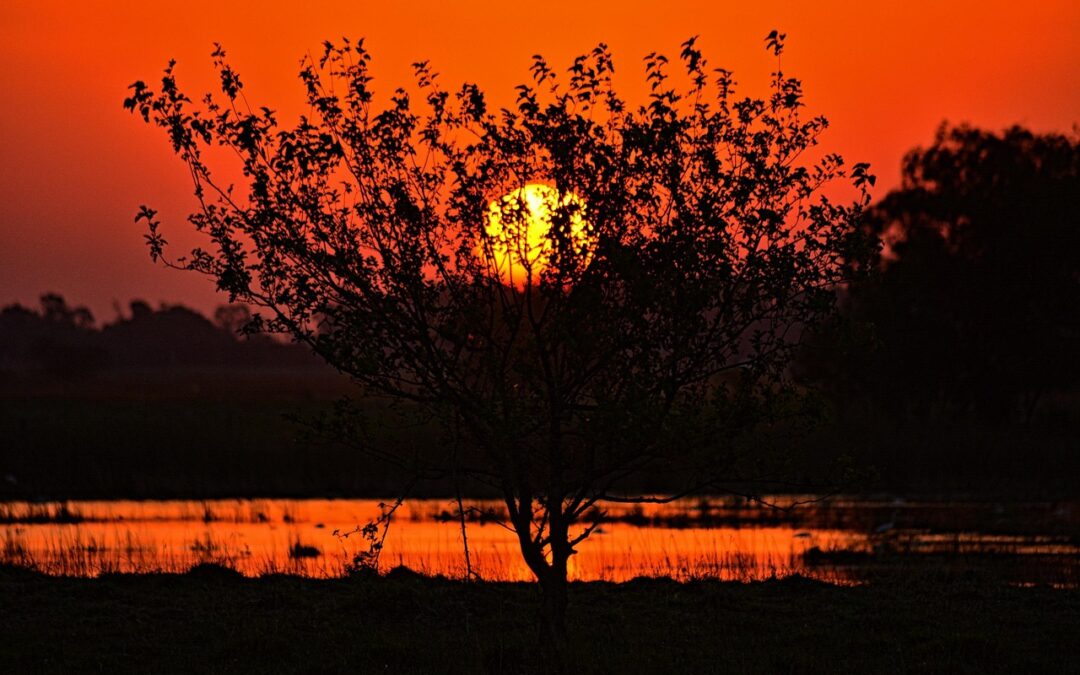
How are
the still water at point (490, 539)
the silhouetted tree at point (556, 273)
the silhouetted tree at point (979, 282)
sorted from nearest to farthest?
the silhouetted tree at point (556, 273) < the still water at point (490, 539) < the silhouetted tree at point (979, 282)

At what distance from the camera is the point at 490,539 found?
3603 cm

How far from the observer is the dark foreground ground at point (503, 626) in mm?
18828

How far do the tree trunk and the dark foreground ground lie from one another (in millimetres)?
305

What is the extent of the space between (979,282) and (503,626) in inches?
2228

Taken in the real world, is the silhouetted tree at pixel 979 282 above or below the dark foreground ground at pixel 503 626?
above

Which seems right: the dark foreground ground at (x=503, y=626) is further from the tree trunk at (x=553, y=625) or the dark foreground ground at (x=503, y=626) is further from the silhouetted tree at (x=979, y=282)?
the silhouetted tree at (x=979, y=282)

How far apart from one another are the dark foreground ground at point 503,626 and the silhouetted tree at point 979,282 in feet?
155

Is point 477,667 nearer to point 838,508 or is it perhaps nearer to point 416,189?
point 416,189

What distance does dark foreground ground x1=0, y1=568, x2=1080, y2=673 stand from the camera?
1883 centimetres

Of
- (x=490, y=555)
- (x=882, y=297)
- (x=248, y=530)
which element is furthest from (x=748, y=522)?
(x=882, y=297)

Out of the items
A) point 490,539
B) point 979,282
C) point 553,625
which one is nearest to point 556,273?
point 553,625

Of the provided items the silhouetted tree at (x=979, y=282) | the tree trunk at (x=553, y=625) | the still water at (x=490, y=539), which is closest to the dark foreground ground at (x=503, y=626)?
the tree trunk at (x=553, y=625)

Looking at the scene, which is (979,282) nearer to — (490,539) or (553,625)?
(490,539)

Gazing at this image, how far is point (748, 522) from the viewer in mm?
41094
